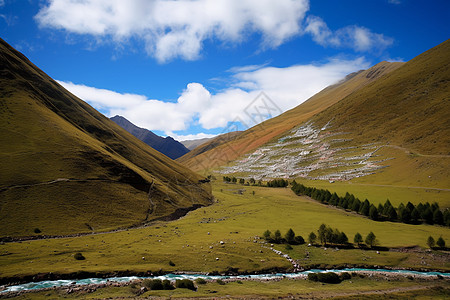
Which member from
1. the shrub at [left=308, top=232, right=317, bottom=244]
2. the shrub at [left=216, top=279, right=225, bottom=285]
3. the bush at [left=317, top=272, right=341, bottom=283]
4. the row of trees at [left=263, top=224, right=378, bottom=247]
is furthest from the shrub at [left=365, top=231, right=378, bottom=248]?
the shrub at [left=216, top=279, right=225, bottom=285]

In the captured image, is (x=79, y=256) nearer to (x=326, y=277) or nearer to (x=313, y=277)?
(x=313, y=277)

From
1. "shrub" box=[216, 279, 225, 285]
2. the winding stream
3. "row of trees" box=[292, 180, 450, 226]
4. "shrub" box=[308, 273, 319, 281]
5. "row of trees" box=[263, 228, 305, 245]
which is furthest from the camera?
"row of trees" box=[292, 180, 450, 226]

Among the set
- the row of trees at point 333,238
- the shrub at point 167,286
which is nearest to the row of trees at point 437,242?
the row of trees at point 333,238

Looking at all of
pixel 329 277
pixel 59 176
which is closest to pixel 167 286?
pixel 329 277

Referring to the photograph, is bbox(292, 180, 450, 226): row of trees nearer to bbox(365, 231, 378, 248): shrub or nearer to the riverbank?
bbox(365, 231, 378, 248): shrub

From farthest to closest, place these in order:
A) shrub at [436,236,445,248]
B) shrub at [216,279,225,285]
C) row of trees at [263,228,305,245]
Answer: row of trees at [263,228,305,245]
shrub at [436,236,445,248]
shrub at [216,279,225,285]

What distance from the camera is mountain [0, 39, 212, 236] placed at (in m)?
70.1

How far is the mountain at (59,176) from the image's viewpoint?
7012cm

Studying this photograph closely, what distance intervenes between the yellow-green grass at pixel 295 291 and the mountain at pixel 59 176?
32170 mm

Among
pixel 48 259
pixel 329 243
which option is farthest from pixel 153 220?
pixel 329 243

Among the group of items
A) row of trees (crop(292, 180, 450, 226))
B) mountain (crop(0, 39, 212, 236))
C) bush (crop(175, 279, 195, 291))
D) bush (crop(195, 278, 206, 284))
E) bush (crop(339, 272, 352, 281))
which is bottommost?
bush (crop(339, 272, 352, 281))

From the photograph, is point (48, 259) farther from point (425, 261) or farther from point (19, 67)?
point (19, 67)

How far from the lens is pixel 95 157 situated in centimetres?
9975

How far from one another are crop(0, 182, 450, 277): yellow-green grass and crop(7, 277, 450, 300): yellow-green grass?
23.2 ft
